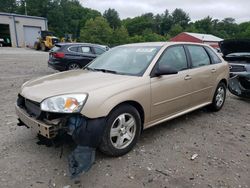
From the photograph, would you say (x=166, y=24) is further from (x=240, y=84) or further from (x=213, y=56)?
(x=213, y=56)

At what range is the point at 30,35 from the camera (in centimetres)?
3816

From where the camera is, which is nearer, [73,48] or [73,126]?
[73,126]

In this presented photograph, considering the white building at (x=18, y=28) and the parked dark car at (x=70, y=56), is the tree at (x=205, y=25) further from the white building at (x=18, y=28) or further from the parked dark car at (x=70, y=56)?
the parked dark car at (x=70, y=56)

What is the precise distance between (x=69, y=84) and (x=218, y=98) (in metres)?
3.53

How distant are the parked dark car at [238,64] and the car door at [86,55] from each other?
540 cm

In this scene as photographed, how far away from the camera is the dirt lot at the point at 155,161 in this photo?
286 cm

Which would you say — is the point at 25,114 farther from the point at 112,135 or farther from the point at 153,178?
the point at 153,178

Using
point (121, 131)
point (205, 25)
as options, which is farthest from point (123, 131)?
point (205, 25)

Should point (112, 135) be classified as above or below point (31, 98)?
below

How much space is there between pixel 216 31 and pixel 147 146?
309 feet

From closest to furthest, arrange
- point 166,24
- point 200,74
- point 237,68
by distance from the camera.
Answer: point 200,74, point 237,68, point 166,24

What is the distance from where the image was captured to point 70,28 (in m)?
73.4

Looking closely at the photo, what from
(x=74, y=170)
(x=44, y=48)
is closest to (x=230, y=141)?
(x=74, y=170)

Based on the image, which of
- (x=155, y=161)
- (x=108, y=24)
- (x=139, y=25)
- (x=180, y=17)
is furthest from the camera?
(x=180, y=17)
